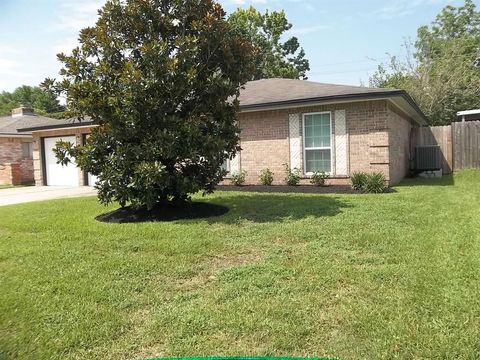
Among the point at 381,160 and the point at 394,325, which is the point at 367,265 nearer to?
the point at 394,325

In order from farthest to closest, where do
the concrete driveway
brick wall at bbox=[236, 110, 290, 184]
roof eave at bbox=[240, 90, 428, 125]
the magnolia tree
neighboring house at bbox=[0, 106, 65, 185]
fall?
neighboring house at bbox=[0, 106, 65, 185] < brick wall at bbox=[236, 110, 290, 184] < the concrete driveway < roof eave at bbox=[240, 90, 428, 125] < the magnolia tree

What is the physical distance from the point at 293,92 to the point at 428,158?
6.61 meters

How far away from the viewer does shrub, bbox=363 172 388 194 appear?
10953mm

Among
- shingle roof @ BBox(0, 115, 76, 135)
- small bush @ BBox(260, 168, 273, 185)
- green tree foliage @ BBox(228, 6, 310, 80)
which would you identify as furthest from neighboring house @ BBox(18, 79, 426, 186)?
green tree foliage @ BBox(228, 6, 310, 80)

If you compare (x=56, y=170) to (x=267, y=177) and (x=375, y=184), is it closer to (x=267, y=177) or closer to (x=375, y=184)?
(x=267, y=177)

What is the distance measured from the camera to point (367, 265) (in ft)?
15.2

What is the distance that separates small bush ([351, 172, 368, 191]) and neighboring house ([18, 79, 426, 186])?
0.60 meters

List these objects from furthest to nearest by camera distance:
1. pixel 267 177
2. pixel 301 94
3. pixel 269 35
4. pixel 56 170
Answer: pixel 269 35
pixel 56 170
pixel 267 177
pixel 301 94

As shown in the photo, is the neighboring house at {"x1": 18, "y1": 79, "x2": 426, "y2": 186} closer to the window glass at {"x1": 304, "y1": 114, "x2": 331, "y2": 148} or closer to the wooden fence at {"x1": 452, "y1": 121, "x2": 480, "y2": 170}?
the window glass at {"x1": 304, "y1": 114, "x2": 331, "y2": 148}

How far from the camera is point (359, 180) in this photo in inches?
445

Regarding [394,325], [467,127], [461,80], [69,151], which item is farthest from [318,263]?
[461,80]

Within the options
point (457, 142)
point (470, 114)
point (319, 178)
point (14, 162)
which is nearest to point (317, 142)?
point (319, 178)

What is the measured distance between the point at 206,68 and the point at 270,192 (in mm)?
4720

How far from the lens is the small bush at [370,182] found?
10961 millimetres
